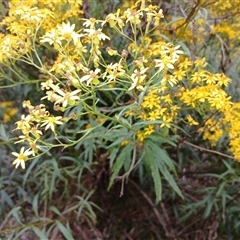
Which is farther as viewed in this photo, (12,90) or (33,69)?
(12,90)

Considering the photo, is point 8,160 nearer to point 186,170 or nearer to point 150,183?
point 150,183

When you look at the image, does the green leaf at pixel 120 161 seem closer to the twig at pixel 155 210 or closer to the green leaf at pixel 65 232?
the green leaf at pixel 65 232

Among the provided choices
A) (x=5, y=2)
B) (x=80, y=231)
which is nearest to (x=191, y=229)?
(x=80, y=231)

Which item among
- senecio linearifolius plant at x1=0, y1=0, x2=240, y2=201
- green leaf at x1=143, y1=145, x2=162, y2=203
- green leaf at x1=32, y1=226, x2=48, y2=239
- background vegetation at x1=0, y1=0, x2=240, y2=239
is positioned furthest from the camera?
green leaf at x1=32, y1=226, x2=48, y2=239

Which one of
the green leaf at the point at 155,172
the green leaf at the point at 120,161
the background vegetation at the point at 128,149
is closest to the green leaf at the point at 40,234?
the background vegetation at the point at 128,149

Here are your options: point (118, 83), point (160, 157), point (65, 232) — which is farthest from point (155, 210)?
point (118, 83)

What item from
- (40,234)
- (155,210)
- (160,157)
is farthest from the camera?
(155,210)

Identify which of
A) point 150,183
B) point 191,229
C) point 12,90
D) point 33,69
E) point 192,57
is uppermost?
point 192,57

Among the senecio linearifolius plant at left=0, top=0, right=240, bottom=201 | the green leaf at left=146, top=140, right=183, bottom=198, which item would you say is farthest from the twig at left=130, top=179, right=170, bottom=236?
the green leaf at left=146, top=140, right=183, bottom=198

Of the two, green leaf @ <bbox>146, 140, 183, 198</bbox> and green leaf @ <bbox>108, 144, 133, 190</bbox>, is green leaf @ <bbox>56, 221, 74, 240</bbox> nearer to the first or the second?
green leaf @ <bbox>108, 144, 133, 190</bbox>

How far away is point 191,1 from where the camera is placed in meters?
1.85

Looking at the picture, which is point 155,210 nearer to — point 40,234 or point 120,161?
point 40,234

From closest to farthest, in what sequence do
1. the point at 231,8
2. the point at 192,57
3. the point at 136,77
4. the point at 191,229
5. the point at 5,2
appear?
1. the point at 136,77
2. the point at 192,57
3. the point at 231,8
4. the point at 5,2
5. the point at 191,229

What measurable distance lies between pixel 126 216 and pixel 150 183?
0.66 ft
